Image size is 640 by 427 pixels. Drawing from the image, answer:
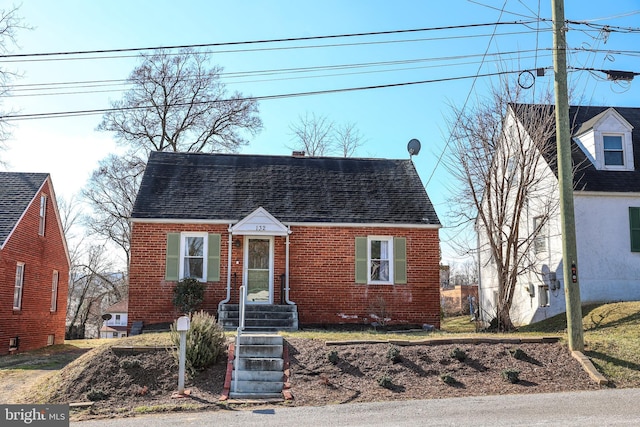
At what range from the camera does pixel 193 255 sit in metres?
17.6

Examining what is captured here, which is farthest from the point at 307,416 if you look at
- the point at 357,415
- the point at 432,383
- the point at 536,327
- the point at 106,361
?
the point at 536,327

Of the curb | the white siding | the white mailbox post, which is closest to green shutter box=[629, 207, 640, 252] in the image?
the white siding

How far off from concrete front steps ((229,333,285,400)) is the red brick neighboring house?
10.8 m

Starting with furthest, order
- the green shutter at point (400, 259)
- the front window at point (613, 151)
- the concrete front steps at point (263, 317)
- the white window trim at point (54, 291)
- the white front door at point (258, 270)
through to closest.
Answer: the white window trim at point (54, 291)
the front window at point (613, 151)
the green shutter at point (400, 259)
the white front door at point (258, 270)
the concrete front steps at point (263, 317)

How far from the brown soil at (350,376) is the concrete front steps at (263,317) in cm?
458

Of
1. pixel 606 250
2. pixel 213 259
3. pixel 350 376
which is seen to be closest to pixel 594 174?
pixel 606 250

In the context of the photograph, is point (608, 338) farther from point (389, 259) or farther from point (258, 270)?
point (258, 270)

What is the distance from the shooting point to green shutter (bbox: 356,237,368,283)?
17859 millimetres

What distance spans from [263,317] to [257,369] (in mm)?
5846

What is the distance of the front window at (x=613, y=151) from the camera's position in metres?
19.9

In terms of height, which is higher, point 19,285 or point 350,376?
point 19,285

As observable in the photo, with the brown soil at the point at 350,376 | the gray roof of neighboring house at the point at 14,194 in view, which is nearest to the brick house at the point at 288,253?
the gray roof of neighboring house at the point at 14,194

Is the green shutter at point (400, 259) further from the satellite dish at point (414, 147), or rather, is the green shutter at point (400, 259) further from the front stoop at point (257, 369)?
the front stoop at point (257, 369)

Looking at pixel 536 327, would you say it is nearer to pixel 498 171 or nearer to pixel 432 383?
pixel 498 171
